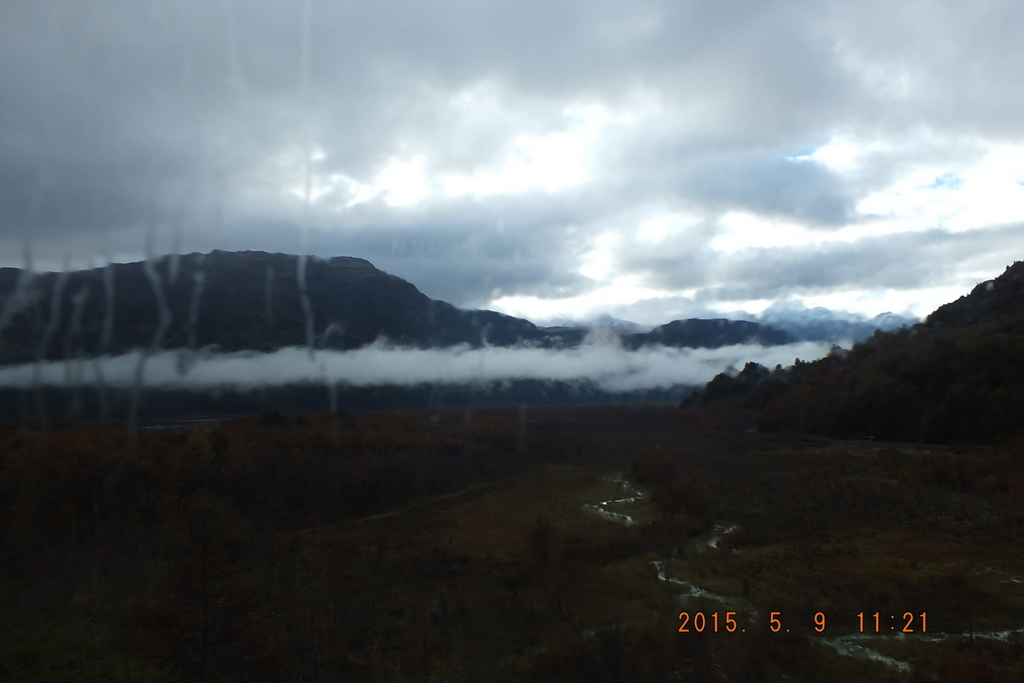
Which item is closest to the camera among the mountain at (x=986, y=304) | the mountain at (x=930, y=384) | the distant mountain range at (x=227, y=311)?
the distant mountain range at (x=227, y=311)

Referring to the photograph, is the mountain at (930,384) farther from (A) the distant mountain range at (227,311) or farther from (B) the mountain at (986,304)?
(A) the distant mountain range at (227,311)

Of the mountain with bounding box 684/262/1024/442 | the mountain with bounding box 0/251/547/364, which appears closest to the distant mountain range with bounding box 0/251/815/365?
the mountain with bounding box 0/251/547/364

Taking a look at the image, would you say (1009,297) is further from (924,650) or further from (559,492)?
(924,650)

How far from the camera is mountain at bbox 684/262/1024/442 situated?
37.7 m

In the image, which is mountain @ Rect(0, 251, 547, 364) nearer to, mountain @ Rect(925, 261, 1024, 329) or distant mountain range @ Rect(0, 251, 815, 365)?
distant mountain range @ Rect(0, 251, 815, 365)

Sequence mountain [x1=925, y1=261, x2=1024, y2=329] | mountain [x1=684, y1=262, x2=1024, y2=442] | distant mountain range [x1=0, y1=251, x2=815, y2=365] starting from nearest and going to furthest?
distant mountain range [x1=0, y1=251, x2=815, y2=365] < mountain [x1=684, y1=262, x2=1024, y2=442] < mountain [x1=925, y1=261, x2=1024, y2=329]

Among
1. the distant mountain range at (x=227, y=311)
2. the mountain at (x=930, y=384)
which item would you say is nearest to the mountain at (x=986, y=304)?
the mountain at (x=930, y=384)

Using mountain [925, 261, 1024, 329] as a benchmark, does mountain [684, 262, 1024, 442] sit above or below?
below

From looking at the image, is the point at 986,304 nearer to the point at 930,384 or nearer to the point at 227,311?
the point at 930,384

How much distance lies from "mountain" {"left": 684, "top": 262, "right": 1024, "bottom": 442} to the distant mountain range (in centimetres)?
4734

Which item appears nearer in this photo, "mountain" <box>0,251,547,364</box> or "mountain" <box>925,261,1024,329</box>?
"mountain" <box>0,251,547,364</box>

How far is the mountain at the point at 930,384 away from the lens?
3766 centimetres

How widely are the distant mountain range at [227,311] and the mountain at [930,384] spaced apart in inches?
1864

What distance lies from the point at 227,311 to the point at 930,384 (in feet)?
242
